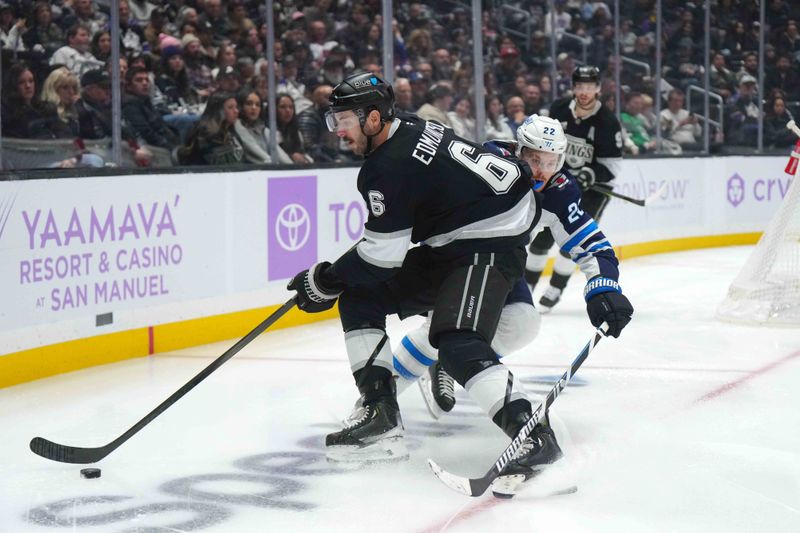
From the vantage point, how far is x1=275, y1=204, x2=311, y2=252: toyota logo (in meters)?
5.72

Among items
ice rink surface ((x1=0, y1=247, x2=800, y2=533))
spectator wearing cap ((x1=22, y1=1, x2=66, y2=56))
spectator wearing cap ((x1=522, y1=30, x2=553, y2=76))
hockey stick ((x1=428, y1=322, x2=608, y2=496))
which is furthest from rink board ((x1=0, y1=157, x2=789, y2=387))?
spectator wearing cap ((x1=522, y1=30, x2=553, y2=76))

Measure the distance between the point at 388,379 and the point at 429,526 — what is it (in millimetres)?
731

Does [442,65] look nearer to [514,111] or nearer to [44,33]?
[514,111]

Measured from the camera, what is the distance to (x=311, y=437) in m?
3.50

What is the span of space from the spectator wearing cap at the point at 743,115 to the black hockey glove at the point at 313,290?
7.38 m

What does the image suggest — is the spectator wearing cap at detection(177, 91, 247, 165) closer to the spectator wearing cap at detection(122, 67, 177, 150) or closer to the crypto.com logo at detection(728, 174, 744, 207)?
the spectator wearing cap at detection(122, 67, 177, 150)

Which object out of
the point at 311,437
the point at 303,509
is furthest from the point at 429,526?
the point at 311,437

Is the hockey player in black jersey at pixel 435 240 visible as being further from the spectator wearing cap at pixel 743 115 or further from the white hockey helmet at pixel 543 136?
the spectator wearing cap at pixel 743 115

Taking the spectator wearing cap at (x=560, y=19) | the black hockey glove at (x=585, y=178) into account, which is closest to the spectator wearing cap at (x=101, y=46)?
the black hockey glove at (x=585, y=178)

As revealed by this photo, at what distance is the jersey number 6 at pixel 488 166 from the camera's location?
3000 mm

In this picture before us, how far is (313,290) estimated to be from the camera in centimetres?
316

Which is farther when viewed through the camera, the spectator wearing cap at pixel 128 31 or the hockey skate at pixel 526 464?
the spectator wearing cap at pixel 128 31

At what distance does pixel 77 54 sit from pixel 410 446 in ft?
8.66

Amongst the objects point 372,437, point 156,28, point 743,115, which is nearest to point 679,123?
point 743,115
